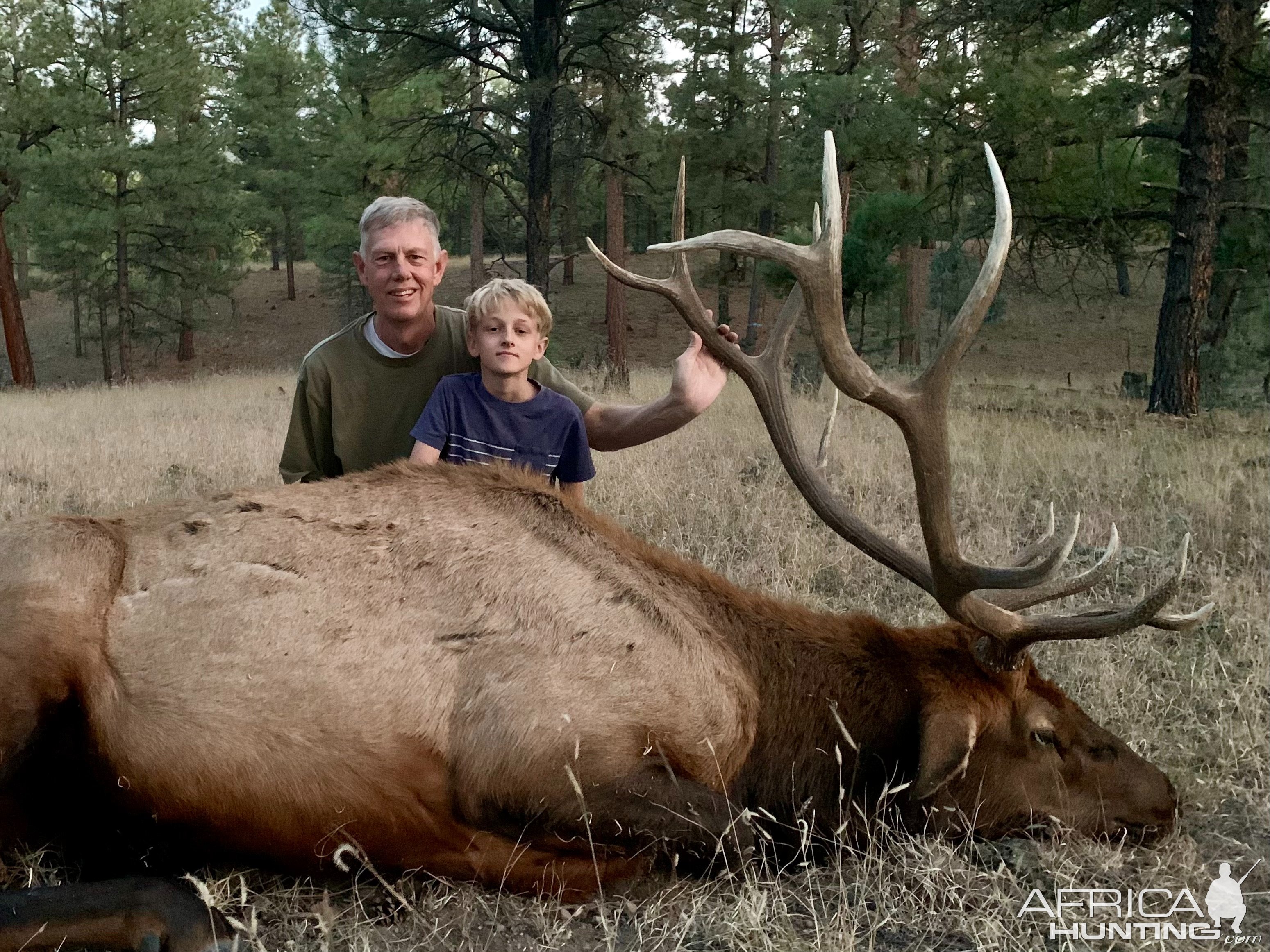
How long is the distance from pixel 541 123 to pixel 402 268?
39.9 ft

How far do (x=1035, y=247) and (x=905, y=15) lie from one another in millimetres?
14289

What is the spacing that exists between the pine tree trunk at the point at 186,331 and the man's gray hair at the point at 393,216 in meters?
28.2

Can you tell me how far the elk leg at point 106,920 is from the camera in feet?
7.90

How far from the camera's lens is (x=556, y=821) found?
2.70 m

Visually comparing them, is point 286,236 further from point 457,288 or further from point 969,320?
point 969,320

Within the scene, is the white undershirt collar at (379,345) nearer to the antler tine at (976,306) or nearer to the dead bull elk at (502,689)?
the dead bull elk at (502,689)

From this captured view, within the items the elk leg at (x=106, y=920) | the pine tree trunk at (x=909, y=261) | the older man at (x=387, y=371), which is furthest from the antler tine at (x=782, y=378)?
the pine tree trunk at (x=909, y=261)

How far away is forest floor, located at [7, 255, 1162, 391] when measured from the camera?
92.2 feet

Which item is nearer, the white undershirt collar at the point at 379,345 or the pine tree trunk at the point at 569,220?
the white undershirt collar at the point at 379,345

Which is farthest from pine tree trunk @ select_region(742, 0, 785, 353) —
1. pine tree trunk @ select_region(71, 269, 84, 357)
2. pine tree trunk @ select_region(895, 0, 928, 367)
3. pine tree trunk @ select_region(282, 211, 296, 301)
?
pine tree trunk @ select_region(71, 269, 84, 357)

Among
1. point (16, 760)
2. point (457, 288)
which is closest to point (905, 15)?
point (457, 288)

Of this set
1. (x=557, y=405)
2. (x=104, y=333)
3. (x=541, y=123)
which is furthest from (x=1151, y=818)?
(x=104, y=333)

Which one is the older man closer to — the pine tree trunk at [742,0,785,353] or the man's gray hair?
the man's gray hair

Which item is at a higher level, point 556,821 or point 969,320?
point 969,320
